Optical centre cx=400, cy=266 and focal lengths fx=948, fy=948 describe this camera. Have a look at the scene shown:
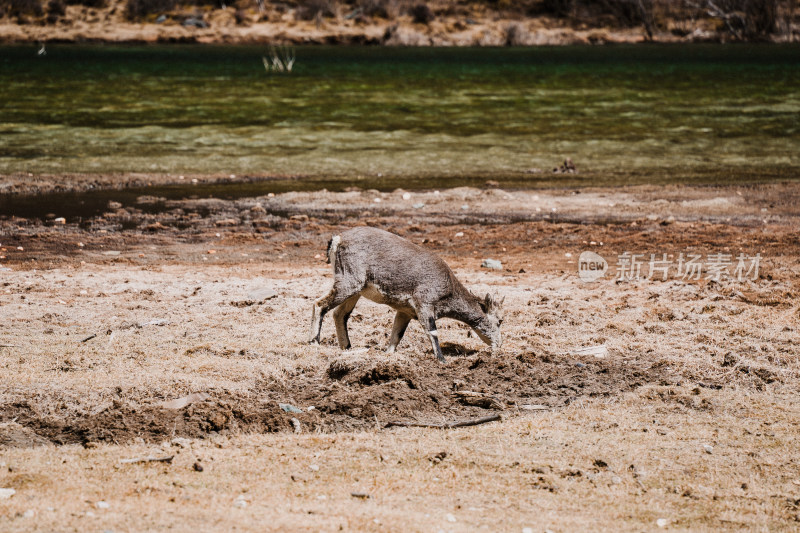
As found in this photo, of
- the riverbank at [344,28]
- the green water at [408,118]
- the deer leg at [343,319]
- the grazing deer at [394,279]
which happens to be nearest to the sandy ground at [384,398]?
the deer leg at [343,319]

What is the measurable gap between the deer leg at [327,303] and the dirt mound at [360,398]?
1.34 feet

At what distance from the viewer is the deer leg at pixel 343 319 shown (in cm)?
763

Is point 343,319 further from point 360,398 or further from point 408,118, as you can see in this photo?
point 408,118

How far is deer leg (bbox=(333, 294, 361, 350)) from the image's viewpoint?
25.0ft

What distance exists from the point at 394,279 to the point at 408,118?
73.3 feet

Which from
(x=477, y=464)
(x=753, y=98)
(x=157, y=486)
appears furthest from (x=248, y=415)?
(x=753, y=98)

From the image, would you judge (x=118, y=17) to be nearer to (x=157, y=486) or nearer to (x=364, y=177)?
(x=364, y=177)

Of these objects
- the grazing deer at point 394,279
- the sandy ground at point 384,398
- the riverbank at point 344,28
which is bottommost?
the sandy ground at point 384,398
